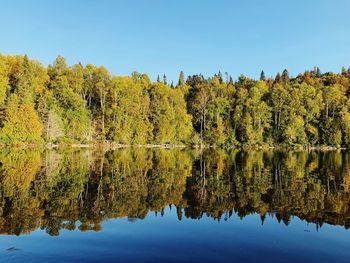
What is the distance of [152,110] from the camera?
8875 cm

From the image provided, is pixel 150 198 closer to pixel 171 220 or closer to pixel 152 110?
pixel 171 220

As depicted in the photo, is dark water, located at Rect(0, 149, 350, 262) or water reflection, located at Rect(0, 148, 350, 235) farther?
water reflection, located at Rect(0, 148, 350, 235)

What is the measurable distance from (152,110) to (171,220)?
76709 mm

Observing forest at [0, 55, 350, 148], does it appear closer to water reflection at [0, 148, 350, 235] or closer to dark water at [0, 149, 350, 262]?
water reflection at [0, 148, 350, 235]

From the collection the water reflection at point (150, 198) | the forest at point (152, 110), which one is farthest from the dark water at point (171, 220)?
the forest at point (152, 110)

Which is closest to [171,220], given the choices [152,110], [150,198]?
[150,198]

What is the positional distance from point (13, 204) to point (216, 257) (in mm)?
9502

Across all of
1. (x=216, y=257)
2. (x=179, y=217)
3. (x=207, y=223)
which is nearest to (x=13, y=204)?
(x=179, y=217)

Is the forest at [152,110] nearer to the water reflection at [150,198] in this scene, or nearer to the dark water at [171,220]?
the water reflection at [150,198]

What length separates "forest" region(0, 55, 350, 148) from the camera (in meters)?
67.6

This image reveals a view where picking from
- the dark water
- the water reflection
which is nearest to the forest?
the water reflection

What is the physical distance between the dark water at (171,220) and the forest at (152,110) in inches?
1950

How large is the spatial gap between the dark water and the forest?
1950 inches

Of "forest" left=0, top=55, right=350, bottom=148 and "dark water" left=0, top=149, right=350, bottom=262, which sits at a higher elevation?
"forest" left=0, top=55, right=350, bottom=148
